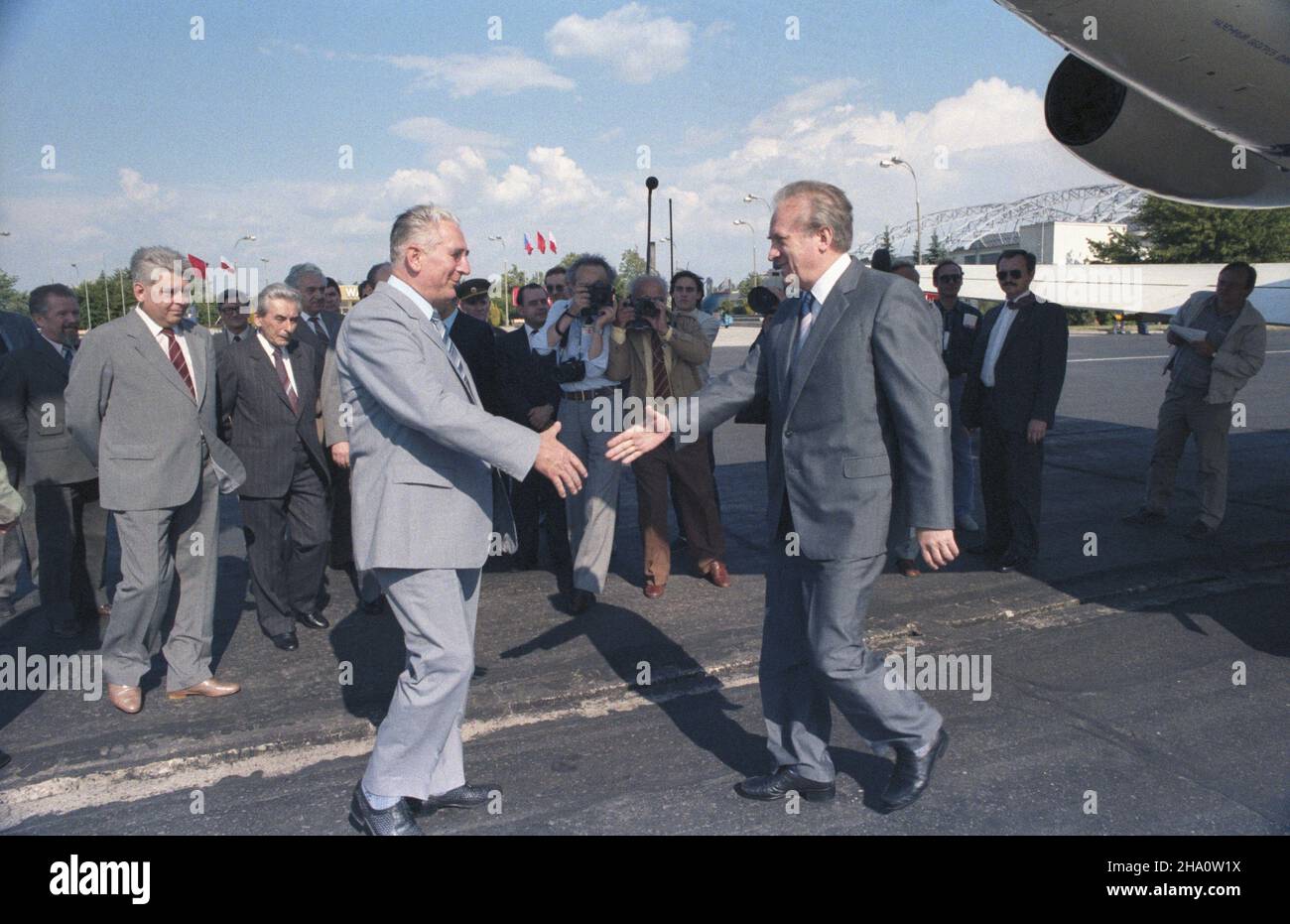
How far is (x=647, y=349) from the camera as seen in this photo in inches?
223

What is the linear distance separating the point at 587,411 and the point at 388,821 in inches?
119

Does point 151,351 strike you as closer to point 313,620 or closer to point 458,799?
point 313,620

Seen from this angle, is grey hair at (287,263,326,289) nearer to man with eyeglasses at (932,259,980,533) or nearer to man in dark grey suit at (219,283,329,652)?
man in dark grey suit at (219,283,329,652)

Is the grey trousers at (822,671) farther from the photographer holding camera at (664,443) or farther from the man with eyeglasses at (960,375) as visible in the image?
the man with eyeglasses at (960,375)

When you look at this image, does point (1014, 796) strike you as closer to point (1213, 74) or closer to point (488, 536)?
point (488, 536)

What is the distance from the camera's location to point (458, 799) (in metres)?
3.22

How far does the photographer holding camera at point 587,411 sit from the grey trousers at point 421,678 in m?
2.38

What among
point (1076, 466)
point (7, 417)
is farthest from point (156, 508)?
point (1076, 466)

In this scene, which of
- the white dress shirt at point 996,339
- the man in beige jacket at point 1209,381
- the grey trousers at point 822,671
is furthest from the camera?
the man in beige jacket at point 1209,381

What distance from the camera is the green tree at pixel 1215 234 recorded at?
5469 cm

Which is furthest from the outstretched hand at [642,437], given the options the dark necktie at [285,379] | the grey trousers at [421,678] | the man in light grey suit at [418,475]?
the dark necktie at [285,379]

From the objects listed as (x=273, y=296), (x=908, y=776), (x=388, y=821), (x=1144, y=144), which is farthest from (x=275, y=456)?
(x=1144, y=144)

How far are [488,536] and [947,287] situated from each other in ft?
17.9

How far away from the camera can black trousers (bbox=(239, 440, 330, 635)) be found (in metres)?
5.00
